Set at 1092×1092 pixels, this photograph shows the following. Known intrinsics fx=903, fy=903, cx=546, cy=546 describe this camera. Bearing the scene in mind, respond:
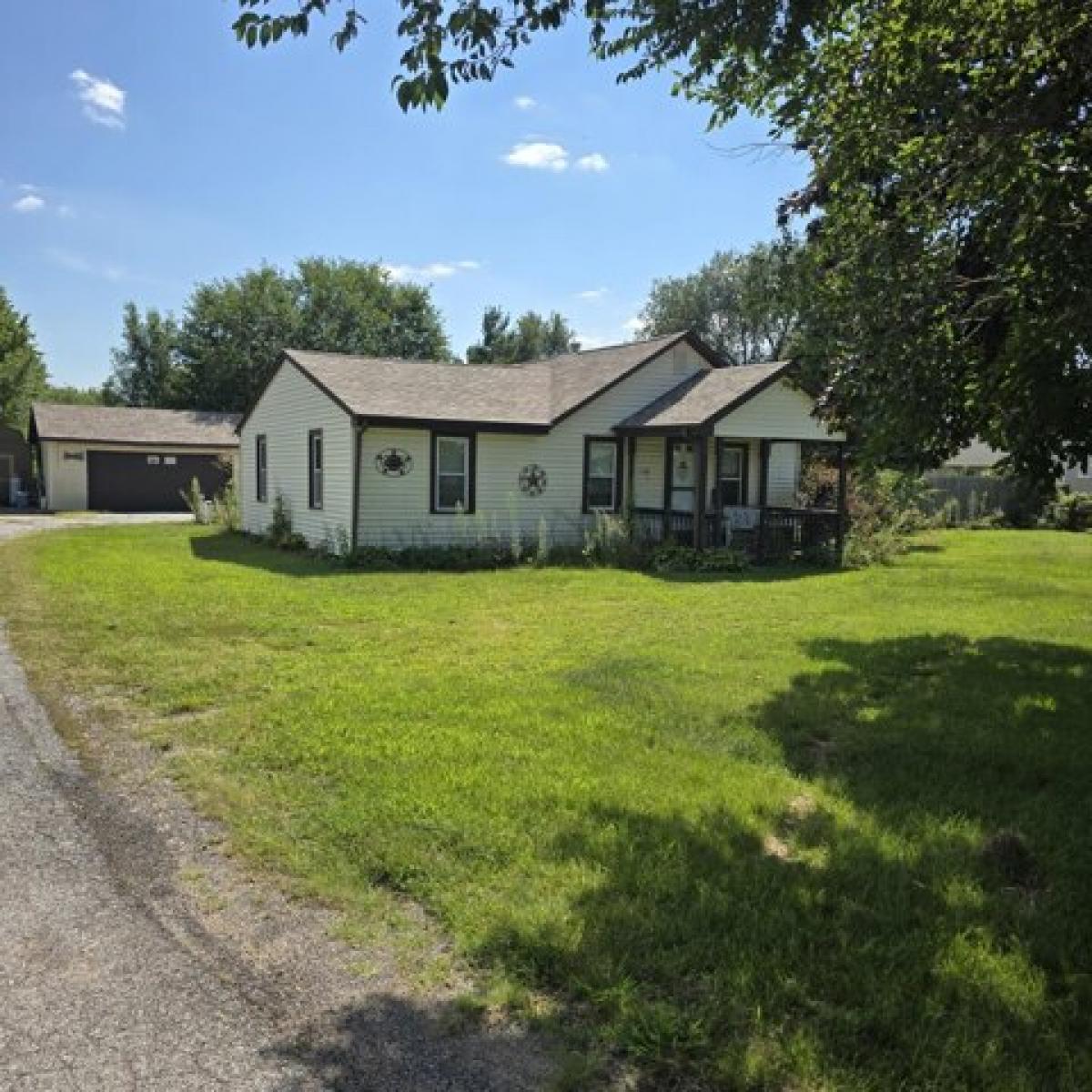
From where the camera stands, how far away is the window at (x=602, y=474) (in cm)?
1838

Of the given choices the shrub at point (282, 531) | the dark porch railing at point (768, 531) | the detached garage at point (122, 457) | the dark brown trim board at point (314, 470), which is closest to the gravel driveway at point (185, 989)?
the dark brown trim board at point (314, 470)

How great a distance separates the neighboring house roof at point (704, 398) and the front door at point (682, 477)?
0.97 meters

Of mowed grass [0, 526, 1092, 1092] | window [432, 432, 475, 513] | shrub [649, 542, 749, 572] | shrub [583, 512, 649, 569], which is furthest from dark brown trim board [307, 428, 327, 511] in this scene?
mowed grass [0, 526, 1092, 1092]

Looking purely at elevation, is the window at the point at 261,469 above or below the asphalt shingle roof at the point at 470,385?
below

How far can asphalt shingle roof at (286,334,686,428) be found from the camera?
16422mm

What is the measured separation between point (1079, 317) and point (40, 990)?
5824 millimetres

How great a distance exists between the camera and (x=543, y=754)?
17.6ft

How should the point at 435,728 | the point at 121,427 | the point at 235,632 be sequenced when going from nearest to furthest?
the point at 435,728 < the point at 235,632 < the point at 121,427

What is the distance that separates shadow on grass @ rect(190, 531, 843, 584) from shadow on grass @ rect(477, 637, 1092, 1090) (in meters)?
8.76

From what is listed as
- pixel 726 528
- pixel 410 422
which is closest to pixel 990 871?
pixel 410 422

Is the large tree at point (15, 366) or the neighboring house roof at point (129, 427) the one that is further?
the large tree at point (15, 366)

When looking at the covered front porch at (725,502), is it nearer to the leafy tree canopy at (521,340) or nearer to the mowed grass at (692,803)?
the mowed grass at (692,803)

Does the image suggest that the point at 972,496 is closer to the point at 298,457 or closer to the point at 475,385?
the point at 475,385

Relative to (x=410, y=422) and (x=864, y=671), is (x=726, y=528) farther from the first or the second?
(x=864, y=671)
